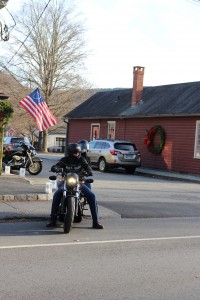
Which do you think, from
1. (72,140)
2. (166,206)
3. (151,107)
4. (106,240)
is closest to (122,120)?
(151,107)

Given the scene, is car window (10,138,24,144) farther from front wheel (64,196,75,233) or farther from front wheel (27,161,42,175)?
front wheel (64,196,75,233)

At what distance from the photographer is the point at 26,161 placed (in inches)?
745

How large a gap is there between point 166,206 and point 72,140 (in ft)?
81.3

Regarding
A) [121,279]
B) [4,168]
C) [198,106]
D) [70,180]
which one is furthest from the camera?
[198,106]

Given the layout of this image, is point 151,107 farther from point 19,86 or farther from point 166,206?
point 19,86

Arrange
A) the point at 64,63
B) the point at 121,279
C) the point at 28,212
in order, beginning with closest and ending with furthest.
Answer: the point at 121,279 < the point at 28,212 < the point at 64,63

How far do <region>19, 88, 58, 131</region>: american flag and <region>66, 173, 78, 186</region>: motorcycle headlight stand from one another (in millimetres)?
8335

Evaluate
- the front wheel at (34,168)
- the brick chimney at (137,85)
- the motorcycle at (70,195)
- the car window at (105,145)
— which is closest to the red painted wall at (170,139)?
the brick chimney at (137,85)

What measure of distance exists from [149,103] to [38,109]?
13.6 meters

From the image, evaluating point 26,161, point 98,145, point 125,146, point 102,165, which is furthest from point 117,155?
point 26,161

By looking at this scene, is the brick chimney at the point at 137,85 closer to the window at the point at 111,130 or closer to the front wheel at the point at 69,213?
the window at the point at 111,130

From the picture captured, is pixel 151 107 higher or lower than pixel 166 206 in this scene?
higher

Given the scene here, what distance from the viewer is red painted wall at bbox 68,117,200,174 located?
25172 millimetres

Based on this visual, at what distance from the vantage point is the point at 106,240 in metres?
7.98
